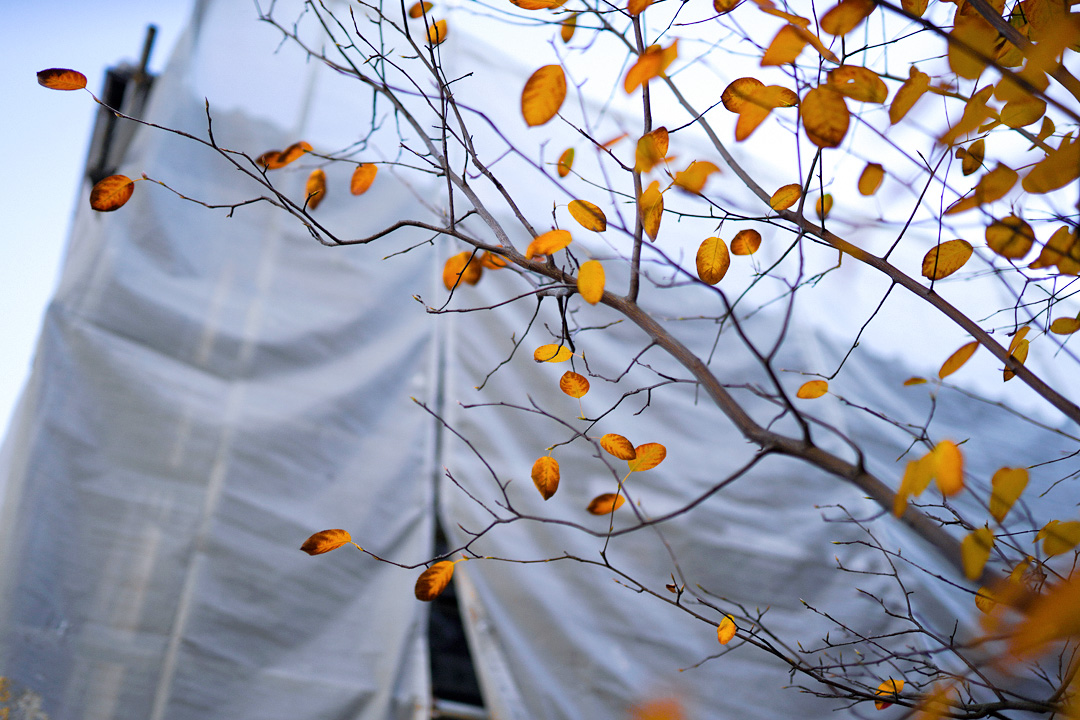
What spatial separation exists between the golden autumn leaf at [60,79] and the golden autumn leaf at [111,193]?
0.26 feet

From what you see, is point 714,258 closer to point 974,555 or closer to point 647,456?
point 647,456

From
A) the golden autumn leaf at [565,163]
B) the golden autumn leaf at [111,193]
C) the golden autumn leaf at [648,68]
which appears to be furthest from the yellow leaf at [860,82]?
the golden autumn leaf at [111,193]

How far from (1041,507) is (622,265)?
113 cm

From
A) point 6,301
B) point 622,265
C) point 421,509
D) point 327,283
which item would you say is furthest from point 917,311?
point 6,301

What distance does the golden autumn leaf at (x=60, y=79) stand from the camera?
509 millimetres

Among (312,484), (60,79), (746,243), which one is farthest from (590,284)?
(312,484)

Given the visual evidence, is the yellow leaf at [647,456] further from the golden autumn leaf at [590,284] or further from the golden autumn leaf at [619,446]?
the golden autumn leaf at [590,284]

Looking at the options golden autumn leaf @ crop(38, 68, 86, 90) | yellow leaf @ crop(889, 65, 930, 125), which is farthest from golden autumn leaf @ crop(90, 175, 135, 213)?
yellow leaf @ crop(889, 65, 930, 125)

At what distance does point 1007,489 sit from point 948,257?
0.63ft

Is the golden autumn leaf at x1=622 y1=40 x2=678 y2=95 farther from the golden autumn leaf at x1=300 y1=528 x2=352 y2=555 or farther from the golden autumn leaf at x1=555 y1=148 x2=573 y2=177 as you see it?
the golden autumn leaf at x1=300 y1=528 x2=352 y2=555

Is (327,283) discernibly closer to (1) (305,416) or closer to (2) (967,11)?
(1) (305,416)

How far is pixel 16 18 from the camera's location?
1091mm

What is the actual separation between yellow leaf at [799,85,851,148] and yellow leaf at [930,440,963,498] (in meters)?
0.18

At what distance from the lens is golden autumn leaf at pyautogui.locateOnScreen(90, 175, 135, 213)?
0.52 meters
